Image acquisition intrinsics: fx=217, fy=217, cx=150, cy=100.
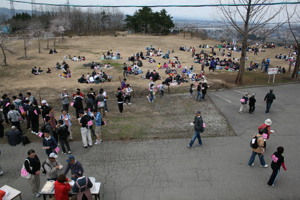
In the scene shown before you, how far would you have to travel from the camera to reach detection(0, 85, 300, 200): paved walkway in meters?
6.31

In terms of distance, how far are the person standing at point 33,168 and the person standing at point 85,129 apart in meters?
2.50

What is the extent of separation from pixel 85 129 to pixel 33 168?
2767 mm

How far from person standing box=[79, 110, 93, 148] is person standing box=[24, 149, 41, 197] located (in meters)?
2.50

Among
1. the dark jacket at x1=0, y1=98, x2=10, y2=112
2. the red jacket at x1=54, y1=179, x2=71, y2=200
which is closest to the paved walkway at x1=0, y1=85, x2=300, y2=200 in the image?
the red jacket at x1=54, y1=179, x2=71, y2=200

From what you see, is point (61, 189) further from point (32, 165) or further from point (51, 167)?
Result: point (32, 165)

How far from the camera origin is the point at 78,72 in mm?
22250

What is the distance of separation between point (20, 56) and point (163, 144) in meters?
28.8

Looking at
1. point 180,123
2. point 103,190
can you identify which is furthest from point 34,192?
point 180,123

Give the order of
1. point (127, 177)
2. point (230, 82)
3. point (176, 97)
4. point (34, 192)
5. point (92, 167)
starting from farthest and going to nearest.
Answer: point (230, 82) < point (176, 97) < point (92, 167) < point (127, 177) < point (34, 192)

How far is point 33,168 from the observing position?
230 inches

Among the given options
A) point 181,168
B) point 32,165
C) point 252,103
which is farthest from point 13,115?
point 252,103

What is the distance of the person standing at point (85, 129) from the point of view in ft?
27.1

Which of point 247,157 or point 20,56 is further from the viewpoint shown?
point 20,56

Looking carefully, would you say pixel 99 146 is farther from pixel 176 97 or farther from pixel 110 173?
pixel 176 97
